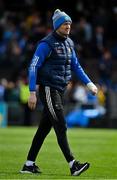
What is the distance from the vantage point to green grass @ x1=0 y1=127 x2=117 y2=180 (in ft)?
39.0

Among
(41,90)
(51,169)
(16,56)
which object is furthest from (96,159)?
(16,56)

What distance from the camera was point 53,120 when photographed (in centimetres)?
1176

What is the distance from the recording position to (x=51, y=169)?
1266 cm

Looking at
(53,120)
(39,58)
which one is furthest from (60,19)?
(53,120)

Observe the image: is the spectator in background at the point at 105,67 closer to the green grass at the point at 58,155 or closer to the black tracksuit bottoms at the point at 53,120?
the green grass at the point at 58,155

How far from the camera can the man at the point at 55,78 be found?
1171cm

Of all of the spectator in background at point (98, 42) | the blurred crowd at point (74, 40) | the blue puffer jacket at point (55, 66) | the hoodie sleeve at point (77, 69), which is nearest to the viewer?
the blue puffer jacket at point (55, 66)

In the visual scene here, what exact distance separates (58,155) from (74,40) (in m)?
14.1

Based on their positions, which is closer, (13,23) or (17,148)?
(17,148)

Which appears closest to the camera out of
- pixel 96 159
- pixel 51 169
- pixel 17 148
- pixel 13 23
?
pixel 51 169

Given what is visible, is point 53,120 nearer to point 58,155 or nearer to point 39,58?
point 39,58

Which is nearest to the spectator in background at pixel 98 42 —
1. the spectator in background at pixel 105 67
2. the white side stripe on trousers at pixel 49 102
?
the spectator in background at pixel 105 67

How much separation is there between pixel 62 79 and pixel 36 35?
1667cm

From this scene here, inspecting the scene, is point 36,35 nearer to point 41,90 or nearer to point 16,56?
point 16,56
